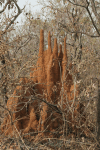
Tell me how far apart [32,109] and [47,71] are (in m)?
1.57

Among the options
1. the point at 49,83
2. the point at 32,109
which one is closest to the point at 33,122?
the point at 32,109

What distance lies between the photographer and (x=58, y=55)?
6.87 meters

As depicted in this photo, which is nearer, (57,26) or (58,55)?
(58,55)

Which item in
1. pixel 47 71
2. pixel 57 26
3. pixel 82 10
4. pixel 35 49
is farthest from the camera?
pixel 35 49

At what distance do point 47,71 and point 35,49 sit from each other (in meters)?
12.4

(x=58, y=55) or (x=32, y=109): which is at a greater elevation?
(x=58, y=55)

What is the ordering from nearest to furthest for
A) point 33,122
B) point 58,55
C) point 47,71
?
point 33,122, point 47,71, point 58,55

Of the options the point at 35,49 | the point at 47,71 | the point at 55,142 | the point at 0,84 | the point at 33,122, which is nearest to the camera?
the point at 0,84

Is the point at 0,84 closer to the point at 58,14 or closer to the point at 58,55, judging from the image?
the point at 58,55

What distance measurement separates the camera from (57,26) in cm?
1491

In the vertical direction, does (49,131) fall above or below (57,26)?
below

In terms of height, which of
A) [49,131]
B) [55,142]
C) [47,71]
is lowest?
[55,142]

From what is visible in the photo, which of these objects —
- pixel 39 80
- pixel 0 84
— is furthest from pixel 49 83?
pixel 0 84

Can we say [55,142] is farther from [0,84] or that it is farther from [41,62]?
[41,62]
